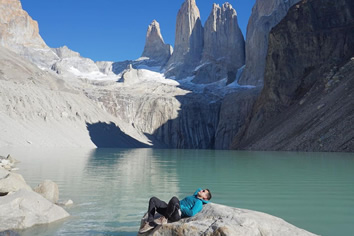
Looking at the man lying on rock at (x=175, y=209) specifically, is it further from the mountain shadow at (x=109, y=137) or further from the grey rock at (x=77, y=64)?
the grey rock at (x=77, y=64)

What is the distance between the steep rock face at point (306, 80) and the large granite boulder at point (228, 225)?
132ft

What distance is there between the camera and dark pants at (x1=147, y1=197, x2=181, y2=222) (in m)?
7.76

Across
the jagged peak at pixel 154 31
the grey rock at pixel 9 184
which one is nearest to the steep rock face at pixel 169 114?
the jagged peak at pixel 154 31

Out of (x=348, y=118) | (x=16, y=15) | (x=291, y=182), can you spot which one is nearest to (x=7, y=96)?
(x=348, y=118)

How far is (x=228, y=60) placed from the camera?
137875mm

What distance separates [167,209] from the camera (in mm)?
7949

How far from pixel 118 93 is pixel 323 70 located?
216 feet

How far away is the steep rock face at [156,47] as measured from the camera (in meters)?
172

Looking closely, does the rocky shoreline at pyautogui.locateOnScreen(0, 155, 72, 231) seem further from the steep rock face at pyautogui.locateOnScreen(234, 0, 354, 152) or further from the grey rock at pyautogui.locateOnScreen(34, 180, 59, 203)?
the steep rock face at pyautogui.locateOnScreen(234, 0, 354, 152)

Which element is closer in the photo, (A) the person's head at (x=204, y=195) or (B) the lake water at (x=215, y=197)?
(A) the person's head at (x=204, y=195)

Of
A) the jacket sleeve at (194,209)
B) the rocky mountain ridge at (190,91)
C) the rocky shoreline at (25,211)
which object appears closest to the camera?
the jacket sleeve at (194,209)

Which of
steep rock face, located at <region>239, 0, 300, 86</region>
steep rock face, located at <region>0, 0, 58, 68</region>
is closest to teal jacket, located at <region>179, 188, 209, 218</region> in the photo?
steep rock face, located at <region>239, 0, 300, 86</region>

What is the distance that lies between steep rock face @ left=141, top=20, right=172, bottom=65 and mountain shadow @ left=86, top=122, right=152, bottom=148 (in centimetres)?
7937

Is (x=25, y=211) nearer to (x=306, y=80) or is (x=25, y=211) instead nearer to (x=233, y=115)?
(x=306, y=80)
